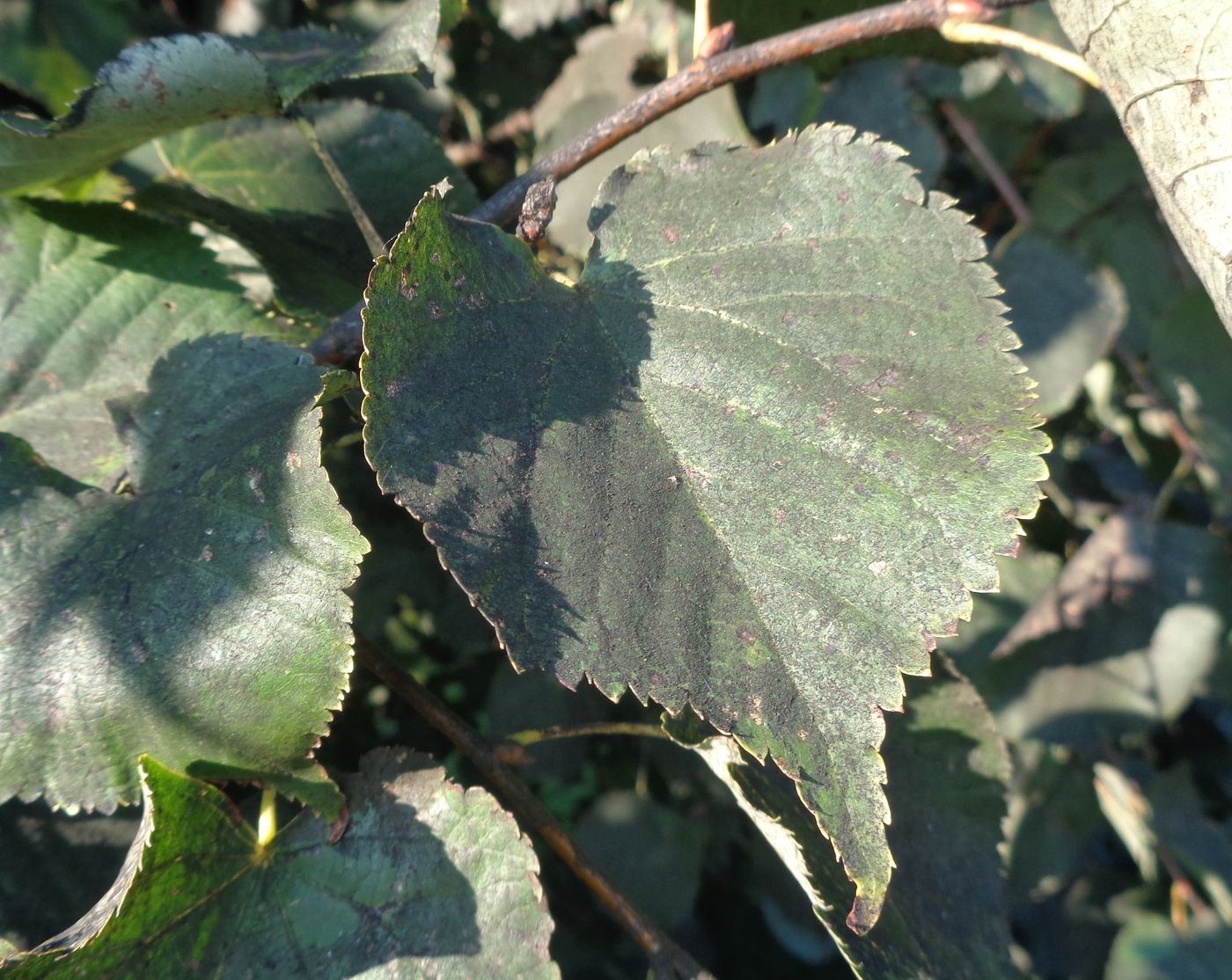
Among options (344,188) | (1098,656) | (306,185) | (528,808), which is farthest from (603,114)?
(1098,656)

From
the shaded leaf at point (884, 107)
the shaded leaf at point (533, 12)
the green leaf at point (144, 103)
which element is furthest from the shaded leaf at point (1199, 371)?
the green leaf at point (144, 103)

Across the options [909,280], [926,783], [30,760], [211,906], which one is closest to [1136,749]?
[926,783]

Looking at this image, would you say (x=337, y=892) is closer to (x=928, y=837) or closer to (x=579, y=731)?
(x=579, y=731)

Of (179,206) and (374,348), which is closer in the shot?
(374,348)

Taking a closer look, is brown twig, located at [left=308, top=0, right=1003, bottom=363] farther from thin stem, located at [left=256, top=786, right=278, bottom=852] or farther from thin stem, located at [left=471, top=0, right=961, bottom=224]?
thin stem, located at [left=256, top=786, right=278, bottom=852]

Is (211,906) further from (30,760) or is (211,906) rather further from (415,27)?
(415,27)

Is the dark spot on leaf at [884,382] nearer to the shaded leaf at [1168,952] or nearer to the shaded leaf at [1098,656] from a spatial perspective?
the shaded leaf at [1098,656]

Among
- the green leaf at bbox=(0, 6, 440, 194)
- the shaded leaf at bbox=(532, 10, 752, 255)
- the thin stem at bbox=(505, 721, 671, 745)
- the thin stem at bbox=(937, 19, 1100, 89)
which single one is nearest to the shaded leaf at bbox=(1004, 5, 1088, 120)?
the shaded leaf at bbox=(532, 10, 752, 255)
